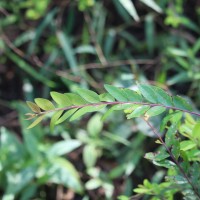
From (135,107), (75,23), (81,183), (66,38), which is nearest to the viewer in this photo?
(135,107)

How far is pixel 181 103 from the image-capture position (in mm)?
718

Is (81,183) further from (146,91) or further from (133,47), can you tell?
(146,91)

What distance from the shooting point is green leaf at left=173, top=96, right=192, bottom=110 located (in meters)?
0.71

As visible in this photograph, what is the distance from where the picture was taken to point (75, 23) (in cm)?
210

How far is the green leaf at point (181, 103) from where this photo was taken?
715 mm

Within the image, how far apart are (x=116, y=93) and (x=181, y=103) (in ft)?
0.35

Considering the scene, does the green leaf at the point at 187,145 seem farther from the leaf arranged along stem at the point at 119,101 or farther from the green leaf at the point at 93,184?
the green leaf at the point at 93,184

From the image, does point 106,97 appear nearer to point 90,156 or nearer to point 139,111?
point 139,111

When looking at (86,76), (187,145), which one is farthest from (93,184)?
(187,145)

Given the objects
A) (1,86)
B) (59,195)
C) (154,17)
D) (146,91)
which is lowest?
(59,195)

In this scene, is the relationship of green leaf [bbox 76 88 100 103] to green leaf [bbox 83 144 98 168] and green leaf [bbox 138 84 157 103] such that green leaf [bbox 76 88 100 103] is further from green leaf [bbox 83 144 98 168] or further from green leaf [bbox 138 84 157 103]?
green leaf [bbox 83 144 98 168]

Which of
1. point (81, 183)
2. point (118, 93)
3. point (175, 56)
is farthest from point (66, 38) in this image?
point (118, 93)

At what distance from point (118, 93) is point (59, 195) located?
1.03m

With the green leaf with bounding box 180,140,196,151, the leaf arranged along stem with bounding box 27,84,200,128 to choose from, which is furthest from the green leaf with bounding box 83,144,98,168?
the leaf arranged along stem with bounding box 27,84,200,128
